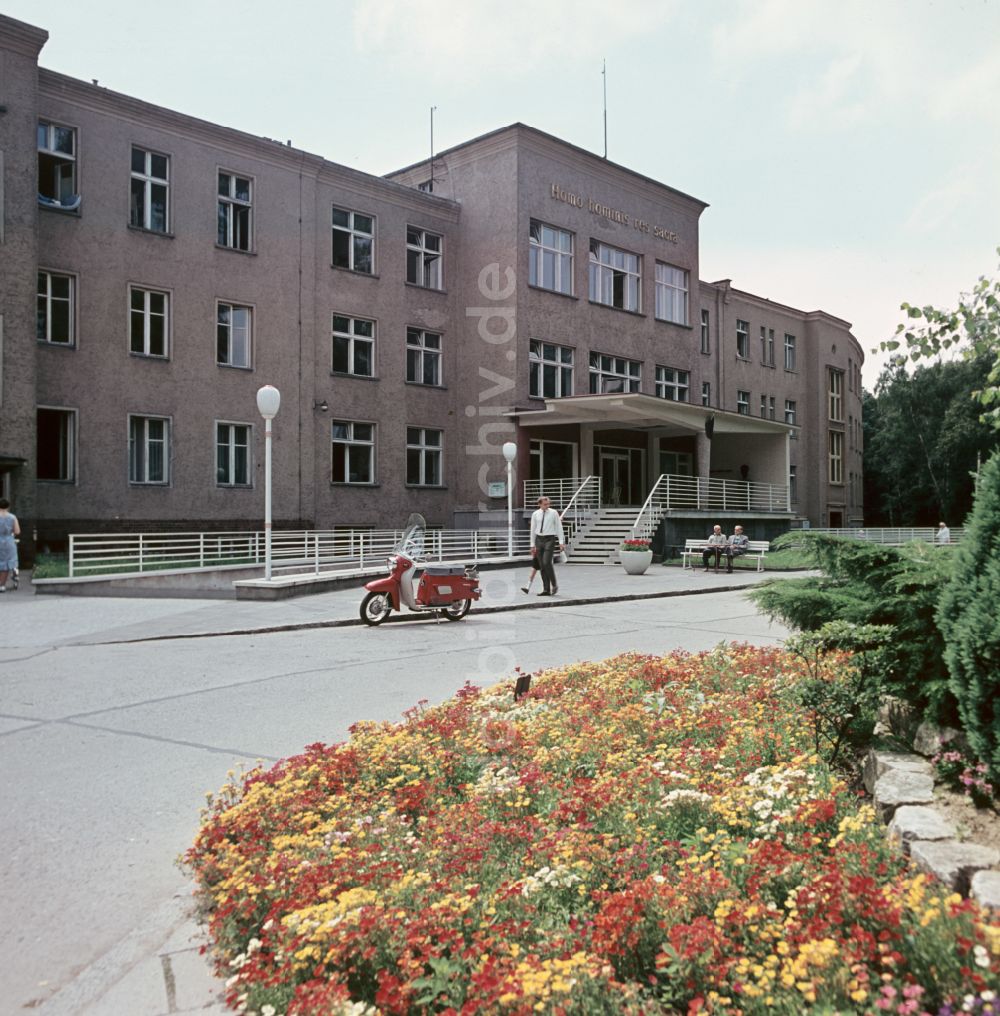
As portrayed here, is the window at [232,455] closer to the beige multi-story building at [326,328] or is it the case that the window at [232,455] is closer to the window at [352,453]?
the beige multi-story building at [326,328]

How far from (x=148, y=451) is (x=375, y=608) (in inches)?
550

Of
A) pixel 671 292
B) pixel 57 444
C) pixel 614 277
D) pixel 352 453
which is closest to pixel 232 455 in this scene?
pixel 352 453

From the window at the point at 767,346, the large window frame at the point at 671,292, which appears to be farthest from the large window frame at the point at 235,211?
the window at the point at 767,346

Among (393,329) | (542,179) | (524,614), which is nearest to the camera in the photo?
(524,614)

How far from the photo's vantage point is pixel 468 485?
106 feet

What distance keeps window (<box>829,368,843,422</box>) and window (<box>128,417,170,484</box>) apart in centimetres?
4056

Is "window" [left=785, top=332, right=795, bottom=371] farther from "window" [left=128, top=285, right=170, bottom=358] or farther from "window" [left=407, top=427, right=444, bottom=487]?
"window" [left=128, top=285, right=170, bottom=358]

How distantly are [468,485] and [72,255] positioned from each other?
1411 cm

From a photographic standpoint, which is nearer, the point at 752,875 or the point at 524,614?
the point at 752,875

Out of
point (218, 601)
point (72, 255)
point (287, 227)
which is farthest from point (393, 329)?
point (218, 601)

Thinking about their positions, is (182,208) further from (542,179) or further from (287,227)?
(542,179)

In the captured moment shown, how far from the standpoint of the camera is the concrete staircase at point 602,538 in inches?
1174

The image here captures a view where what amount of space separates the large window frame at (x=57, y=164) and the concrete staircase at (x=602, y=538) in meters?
17.5

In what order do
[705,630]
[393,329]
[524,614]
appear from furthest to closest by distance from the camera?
[393,329] < [524,614] < [705,630]
